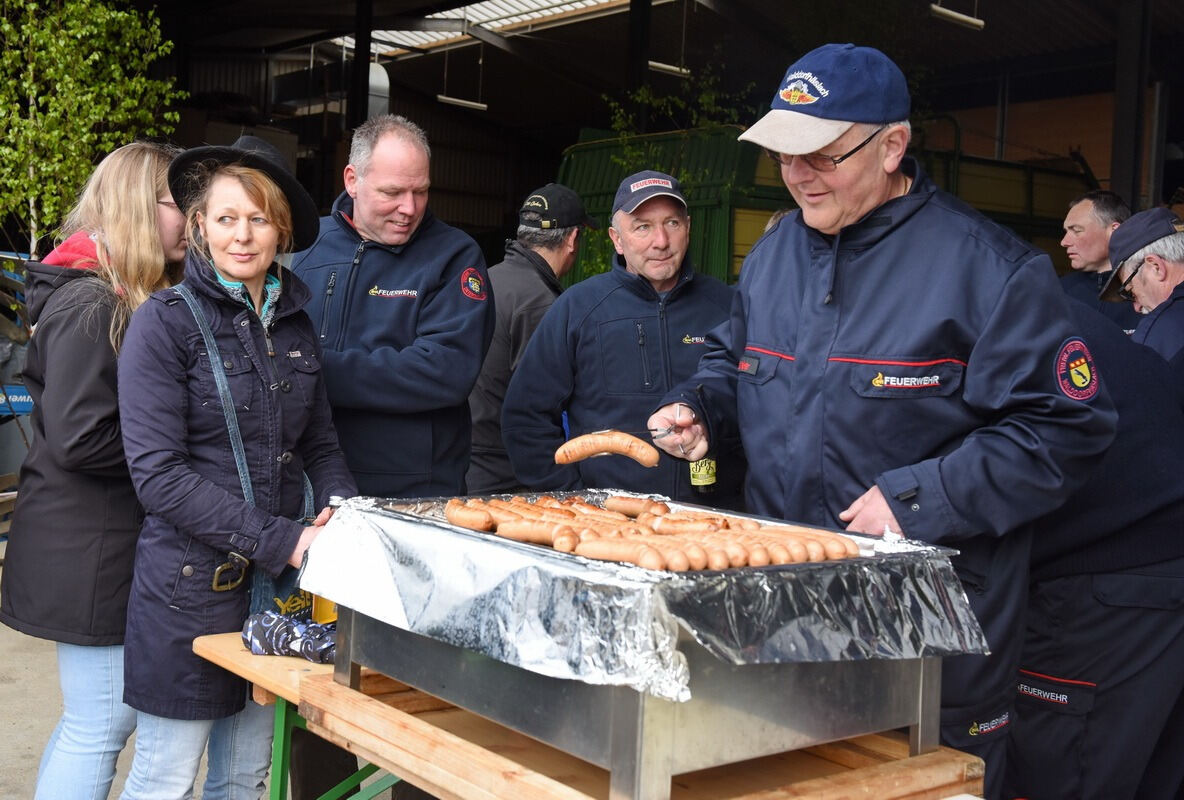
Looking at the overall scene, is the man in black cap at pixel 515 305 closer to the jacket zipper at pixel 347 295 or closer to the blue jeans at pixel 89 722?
the jacket zipper at pixel 347 295

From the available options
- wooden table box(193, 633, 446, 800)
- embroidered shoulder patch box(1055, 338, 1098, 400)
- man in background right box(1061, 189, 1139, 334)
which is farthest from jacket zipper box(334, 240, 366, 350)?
man in background right box(1061, 189, 1139, 334)

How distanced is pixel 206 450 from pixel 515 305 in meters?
2.10

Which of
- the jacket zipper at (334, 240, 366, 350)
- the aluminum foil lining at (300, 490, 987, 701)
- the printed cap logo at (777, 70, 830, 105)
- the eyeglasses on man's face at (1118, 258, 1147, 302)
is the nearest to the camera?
the aluminum foil lining at (300, 490, 987, 701)

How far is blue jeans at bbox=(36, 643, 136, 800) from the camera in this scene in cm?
265

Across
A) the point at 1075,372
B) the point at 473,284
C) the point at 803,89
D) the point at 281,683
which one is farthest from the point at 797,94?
the point at 281,683

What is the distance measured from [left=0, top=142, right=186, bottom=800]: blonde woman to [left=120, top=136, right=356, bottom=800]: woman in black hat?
0.43ft

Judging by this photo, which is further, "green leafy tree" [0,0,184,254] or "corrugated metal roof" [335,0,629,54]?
"corrugated metal roof" [335,0,629,54]

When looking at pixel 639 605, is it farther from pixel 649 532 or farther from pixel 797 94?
pixel 797 94

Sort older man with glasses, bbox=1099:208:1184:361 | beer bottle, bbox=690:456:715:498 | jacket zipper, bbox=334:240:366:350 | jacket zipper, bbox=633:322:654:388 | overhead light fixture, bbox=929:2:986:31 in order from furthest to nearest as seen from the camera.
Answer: overhead light fixture, bbox=929:2:986:31 → older man with glasses, bbox=1099:208:1184:361 → jacket zipper, bbox=633:322:654:388 → jacket zipper, bbox=334:240:366:350 → beer bottle, bbox=690:456:715:498

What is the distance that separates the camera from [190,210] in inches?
104

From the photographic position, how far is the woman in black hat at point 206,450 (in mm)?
2443

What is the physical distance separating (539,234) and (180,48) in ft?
51.1

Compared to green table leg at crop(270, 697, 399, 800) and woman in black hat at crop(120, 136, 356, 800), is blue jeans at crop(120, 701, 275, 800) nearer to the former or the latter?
woman in black hat at crop(120, 136, 356, 800)

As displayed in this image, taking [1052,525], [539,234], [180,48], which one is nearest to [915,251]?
[1052,525]
